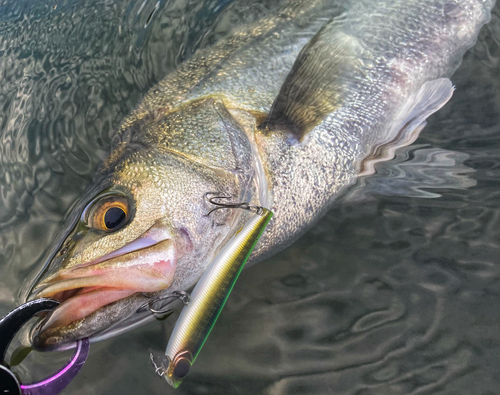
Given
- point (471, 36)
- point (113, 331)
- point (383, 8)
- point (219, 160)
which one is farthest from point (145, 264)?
point (471, 36)

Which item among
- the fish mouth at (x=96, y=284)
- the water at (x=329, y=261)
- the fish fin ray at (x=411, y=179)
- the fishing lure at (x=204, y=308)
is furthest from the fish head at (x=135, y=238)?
the fish fin ray at (x=411, y=179)

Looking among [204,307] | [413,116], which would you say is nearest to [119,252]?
[204,307]

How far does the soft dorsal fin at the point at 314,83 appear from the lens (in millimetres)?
2055

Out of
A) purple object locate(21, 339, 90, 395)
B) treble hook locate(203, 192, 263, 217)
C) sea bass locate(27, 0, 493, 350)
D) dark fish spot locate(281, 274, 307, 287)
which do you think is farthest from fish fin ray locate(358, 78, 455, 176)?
purple object locate(21, 339, 90, 395)

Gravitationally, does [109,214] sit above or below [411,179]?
above

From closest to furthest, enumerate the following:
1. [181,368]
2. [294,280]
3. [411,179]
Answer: [181,368]
[294,280]
[411,179]

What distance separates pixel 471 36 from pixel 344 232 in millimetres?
1442

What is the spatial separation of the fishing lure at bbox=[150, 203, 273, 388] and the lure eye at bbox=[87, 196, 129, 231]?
0.38 m

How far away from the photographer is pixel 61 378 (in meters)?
1.56

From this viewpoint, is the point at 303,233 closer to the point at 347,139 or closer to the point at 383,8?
the point at 347,139

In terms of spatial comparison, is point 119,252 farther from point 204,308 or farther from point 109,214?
point 204,308

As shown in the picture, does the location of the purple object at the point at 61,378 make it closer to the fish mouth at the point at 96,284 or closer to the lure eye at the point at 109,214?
the fish mouth at the point at 96,284

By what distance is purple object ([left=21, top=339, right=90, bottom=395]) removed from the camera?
1493 mm

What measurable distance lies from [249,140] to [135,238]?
0.71m
